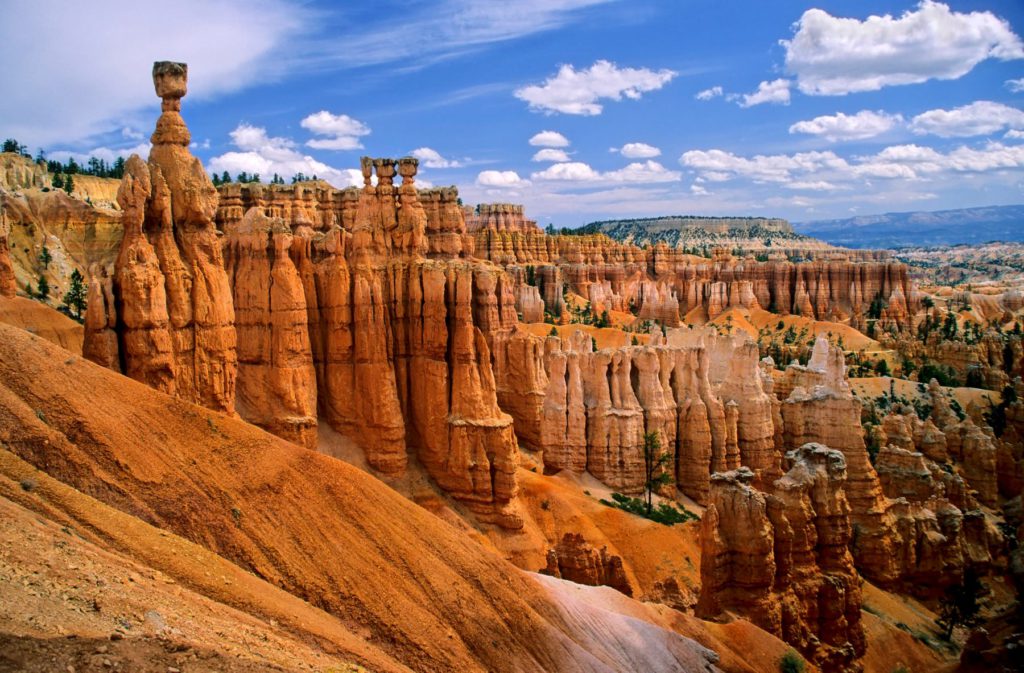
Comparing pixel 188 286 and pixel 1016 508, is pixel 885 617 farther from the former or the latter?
pixel 188 286

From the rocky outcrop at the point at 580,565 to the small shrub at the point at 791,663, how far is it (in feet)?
20.2

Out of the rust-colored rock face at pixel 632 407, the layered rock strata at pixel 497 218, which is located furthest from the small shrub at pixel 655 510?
the layered rock strata at pixel 497 218

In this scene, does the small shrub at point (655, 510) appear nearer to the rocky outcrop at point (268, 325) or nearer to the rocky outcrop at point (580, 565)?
the rocky outcrop at point (580, 565)

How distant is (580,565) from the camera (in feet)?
90.2

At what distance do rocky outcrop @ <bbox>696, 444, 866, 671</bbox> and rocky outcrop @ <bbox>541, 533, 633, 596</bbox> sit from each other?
129 inches

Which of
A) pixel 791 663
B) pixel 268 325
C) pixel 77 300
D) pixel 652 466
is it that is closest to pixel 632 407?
pixel 652 466

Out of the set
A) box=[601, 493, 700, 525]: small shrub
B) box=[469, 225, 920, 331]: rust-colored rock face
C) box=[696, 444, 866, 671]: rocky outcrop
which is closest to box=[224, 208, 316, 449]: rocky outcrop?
box=[696, 444, 866, 671]: rocky outcrop

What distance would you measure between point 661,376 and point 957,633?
17.2 m

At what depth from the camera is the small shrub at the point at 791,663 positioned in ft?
74.4

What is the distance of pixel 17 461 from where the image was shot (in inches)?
563

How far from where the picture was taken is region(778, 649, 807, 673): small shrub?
2267 centimetres

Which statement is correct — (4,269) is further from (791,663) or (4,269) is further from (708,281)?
(708,281)

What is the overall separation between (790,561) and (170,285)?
2075 centimetres

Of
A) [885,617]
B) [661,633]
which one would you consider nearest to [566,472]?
[885,617]
